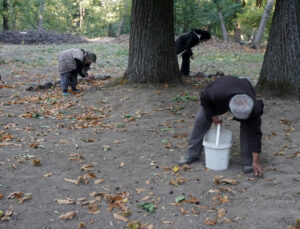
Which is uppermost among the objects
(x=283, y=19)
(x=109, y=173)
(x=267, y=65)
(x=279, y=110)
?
(x=283, y=19)

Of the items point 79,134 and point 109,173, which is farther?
point 79,134

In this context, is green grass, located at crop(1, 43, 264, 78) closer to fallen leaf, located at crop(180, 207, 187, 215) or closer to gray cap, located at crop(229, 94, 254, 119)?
gray cap, located at crop(229, 94, 254, 119)

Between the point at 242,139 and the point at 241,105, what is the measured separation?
92 cm

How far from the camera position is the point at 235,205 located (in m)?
3.76

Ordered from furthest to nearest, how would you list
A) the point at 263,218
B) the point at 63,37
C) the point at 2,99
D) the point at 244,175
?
the point at 63,37 → the point at 2,99 → the point at 244,175 → the point at 263,218

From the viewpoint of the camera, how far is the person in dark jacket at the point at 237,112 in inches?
144

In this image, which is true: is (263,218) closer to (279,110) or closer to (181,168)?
(181,168)

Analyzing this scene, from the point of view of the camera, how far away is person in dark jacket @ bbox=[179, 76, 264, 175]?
3648 mm

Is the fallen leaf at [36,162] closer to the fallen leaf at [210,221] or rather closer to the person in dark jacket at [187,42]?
the fallen leaf at [210,221]

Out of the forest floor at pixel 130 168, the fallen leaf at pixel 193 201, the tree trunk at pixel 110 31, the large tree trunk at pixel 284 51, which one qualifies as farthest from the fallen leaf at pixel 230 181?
the tree trunk at pixel 110 31

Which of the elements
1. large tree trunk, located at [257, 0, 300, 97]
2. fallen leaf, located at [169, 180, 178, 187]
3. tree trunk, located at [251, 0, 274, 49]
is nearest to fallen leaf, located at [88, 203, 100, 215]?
fallen leaf, located at [169, 180, 178, 187]

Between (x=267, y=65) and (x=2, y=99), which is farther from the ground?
(x=267, y=65)

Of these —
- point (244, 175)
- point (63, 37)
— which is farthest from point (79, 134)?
point (63, 37)

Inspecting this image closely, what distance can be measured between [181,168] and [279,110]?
2.91 metres
